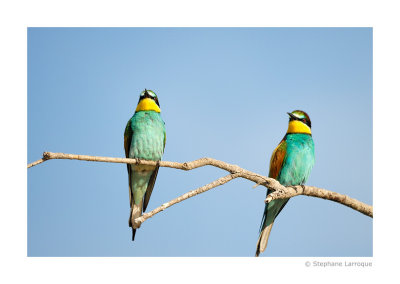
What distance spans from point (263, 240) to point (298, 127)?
129 cm

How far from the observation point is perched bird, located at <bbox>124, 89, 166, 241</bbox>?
471 cm

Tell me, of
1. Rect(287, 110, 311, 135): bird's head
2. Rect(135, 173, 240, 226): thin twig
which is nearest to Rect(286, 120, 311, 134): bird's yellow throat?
Rect(287, 110, 311, 135): bird's head

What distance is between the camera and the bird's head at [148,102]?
4945mm

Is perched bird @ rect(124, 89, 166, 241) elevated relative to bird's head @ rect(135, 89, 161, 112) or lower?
lower

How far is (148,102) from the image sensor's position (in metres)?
Result: 4.96

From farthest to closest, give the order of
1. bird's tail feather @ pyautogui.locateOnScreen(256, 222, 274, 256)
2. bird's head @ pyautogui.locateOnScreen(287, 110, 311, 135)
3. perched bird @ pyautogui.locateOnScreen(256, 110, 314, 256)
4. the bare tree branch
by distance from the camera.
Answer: bird's head @ pyautogui.locateOnScreen(287, 110, 311, 135), perched bird @ pyautogui.locateOnScreen(256, 110, 314, 256), bird's tail feather @ pyautogui.locateOnScreen(256, 222, 274, 256), the bare tree branch

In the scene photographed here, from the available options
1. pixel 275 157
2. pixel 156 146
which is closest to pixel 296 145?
pixel 275 157

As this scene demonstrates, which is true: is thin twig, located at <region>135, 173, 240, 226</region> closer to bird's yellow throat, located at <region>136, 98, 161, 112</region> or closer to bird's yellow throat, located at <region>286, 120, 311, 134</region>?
bird's yellow throat, located at <region>286, 120, 311, 134</region>

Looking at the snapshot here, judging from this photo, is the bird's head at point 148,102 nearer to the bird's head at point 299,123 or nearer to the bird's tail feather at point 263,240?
the bird's head at point 299,123

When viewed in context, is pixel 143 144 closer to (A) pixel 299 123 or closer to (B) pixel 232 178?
(B) pixel 232 178

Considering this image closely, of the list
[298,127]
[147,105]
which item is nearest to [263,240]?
[298,127]
